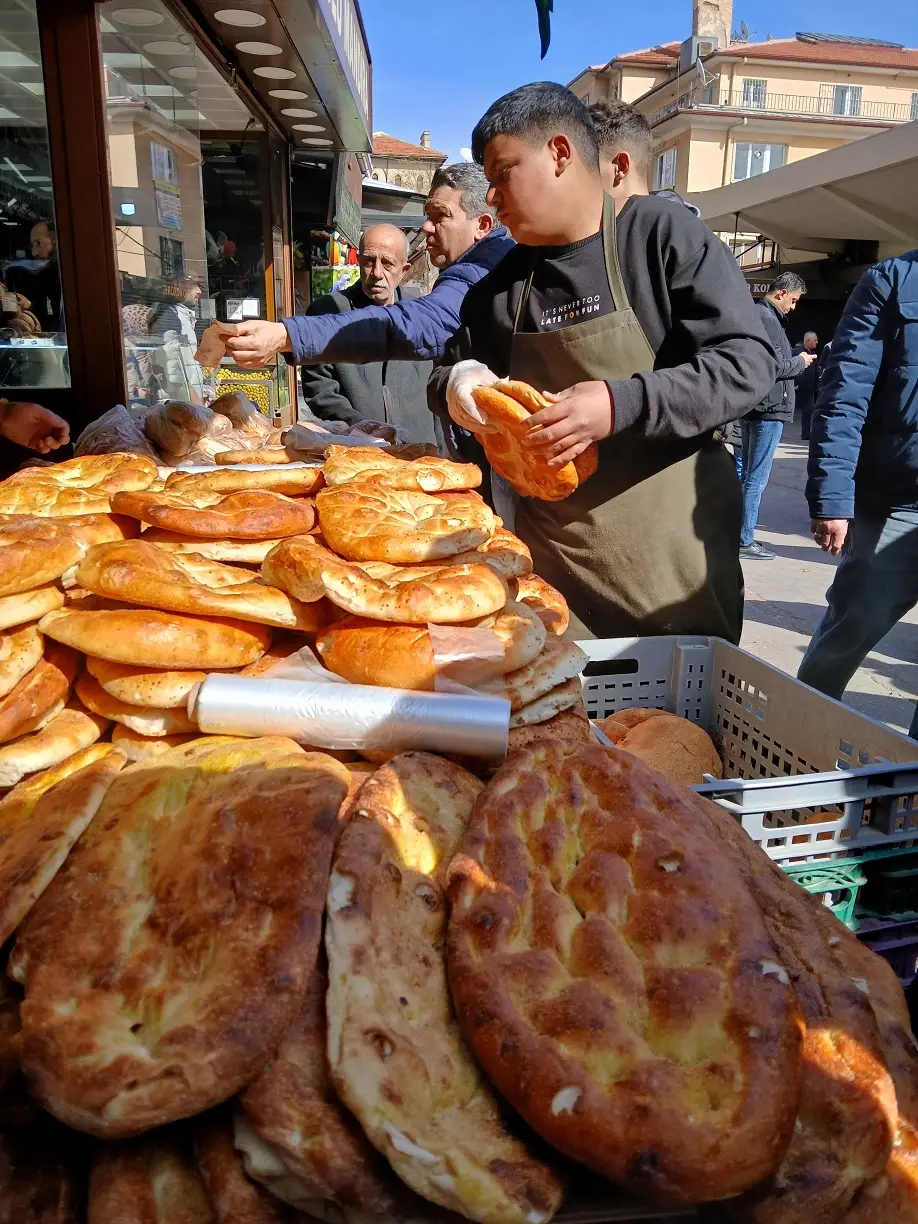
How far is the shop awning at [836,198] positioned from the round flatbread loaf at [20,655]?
11.6 meters

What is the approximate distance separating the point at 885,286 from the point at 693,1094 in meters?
3.93

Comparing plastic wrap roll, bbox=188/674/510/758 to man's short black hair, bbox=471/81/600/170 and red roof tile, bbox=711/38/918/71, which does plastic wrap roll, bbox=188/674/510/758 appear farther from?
red roof tile, bbox=711/38/918/71

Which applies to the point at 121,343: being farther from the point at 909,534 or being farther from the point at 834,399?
the point at 909,534

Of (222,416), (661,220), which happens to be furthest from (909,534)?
(222,416)

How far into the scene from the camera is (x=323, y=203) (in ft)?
39.3

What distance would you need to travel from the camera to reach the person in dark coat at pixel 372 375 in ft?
19.7

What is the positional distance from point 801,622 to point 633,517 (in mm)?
4772

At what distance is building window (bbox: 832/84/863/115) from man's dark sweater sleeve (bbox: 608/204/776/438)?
180ft

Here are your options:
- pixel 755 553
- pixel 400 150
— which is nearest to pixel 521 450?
pixel 755 553

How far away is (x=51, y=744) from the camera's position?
Answer: 154 centimetres

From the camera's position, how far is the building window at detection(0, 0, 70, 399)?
159 inches

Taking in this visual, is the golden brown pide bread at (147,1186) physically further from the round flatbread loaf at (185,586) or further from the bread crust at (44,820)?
the round flatbread loaf at (185,586)

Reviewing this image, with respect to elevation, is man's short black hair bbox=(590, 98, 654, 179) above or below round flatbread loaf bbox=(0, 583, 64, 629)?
above

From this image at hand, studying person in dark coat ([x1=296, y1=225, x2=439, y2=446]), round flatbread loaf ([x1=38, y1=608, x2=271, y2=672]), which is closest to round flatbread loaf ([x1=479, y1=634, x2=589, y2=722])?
round flatbread loaf ([x1=38, y1=608, x2=271, y2=672])
